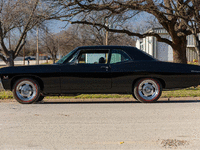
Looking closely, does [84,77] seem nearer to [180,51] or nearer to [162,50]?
[180,51]

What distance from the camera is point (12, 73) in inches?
309

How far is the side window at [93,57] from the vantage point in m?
7.97

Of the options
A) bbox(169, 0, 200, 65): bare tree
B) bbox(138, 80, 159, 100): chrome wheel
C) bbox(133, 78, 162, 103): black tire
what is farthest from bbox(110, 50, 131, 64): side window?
bbox(169, 0, 200, 65): bare tree

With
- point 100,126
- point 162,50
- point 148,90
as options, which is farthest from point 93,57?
point 162,50

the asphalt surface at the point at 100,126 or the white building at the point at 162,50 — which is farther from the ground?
the white building at the point at 162,50

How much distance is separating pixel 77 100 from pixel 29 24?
9508 mm

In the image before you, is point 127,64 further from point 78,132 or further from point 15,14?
point 15,14

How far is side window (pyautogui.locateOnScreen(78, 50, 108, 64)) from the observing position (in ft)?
26.1

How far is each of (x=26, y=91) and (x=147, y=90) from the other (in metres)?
3.54

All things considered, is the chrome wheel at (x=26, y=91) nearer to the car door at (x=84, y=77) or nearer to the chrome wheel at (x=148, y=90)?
the car door at (x=84, y=77)

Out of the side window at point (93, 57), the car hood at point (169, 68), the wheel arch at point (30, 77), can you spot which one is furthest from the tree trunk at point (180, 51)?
the wheel arch at point (30, 77)

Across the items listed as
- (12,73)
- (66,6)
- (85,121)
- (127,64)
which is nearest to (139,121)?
(85,121)

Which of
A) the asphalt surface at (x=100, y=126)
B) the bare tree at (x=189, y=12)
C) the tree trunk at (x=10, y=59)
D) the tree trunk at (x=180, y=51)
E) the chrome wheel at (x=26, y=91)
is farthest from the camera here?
the tree trunk at (x=10, y=59)

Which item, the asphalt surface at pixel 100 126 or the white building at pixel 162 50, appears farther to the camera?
the white building at pixel 162 50
